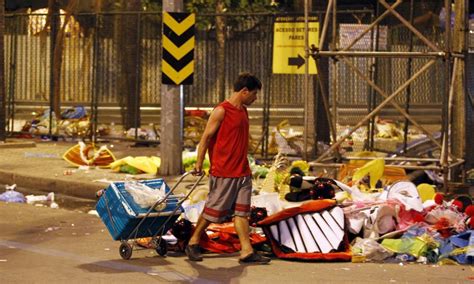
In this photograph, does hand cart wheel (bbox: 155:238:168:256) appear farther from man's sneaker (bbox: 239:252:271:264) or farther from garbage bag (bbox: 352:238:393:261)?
garbage bag (bbox: 352:238:393:261)

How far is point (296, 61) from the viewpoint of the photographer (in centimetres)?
1789

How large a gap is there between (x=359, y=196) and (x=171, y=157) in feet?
16.1

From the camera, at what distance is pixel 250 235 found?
10.6 m

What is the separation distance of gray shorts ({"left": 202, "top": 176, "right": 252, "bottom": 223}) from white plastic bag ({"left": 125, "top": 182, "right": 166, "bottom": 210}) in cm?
44

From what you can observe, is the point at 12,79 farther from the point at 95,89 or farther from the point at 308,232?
the point at 308,232

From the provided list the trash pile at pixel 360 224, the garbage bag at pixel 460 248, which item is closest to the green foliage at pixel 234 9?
the trash pile at pixel 360 224

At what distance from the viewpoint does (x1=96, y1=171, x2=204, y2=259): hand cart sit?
9.95 m

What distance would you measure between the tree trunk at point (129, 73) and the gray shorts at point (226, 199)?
1115 centimetres

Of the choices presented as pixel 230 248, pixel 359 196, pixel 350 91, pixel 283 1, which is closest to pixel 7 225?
pixel 230 248

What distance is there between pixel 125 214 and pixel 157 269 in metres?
0.55

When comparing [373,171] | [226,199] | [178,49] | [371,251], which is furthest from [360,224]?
[178,49]

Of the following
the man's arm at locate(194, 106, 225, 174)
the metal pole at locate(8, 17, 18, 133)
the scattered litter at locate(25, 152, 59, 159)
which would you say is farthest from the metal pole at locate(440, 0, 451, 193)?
the metal pole at locate(8, 17, 18, 133)

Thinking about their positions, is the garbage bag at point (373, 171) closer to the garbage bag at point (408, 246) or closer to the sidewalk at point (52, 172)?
the garbage bag at point (408, 246)

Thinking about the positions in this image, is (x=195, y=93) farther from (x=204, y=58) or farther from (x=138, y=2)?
(x=138, y=2)
